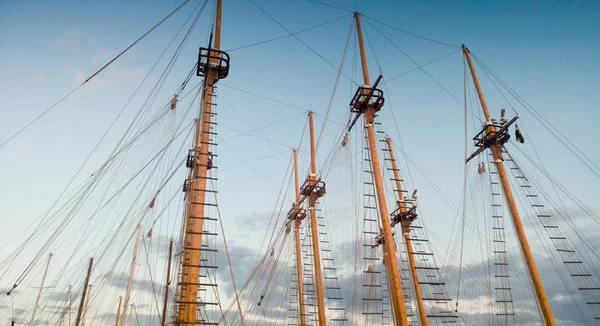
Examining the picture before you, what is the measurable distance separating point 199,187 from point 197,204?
0.79 meters

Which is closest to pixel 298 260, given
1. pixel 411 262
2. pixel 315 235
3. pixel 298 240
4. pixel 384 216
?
pixel 298 240

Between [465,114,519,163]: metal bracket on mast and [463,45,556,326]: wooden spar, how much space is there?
110 mm

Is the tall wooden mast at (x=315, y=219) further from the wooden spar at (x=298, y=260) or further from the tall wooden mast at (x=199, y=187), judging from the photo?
the tall wooden mast at (x=199, y=187)

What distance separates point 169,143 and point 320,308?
16.3m

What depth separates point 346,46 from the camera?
64.8ft

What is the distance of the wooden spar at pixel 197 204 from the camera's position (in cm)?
1277

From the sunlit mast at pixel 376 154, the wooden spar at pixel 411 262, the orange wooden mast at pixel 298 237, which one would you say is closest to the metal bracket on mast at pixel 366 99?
the sunlit mast at pixel 376 154

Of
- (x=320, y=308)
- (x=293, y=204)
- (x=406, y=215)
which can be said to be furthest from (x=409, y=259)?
(x=293, y=204)

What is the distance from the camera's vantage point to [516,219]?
19672 millimetres

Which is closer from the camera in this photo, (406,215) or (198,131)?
(198,131)

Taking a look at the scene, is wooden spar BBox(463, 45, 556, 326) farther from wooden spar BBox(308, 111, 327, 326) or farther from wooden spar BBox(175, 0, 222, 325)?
wooden spar BBox(175, 0, 222, 325)

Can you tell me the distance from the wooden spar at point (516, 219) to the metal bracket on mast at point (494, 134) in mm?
110

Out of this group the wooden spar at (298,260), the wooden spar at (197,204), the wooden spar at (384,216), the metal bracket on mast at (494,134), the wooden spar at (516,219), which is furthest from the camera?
the wooden spar at (298,260)

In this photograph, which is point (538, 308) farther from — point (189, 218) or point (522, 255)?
point (189, 218)
